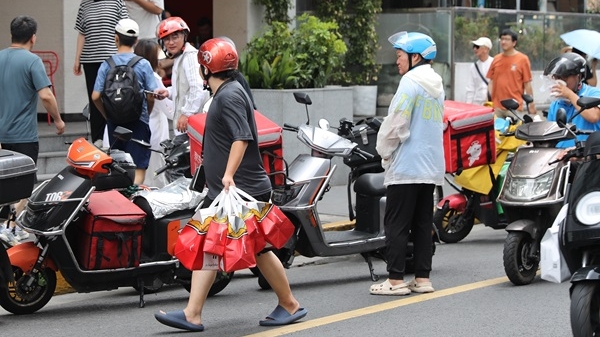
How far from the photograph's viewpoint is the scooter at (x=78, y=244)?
8211 mm

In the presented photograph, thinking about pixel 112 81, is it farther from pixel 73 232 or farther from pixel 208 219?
pixel 208 219

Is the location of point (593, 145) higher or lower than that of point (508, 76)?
lower

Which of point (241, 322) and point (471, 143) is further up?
point (471, 143)

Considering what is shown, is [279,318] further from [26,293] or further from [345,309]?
[26,293]

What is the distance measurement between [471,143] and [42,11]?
7.14 meters

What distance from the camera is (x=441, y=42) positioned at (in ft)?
60.0

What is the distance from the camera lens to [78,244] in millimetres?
8461

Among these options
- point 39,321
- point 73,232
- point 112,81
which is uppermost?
point 112,81

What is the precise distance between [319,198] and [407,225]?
0.79 m

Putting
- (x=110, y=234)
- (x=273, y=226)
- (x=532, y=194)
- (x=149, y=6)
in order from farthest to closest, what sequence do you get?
(x=149, y=6) < (x=532, y=194) < (x=110, y=234) < (x=273, y=226)

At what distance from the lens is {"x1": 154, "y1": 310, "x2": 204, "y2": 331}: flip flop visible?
24.9ft

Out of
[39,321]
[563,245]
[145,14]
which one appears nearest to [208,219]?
[39,321]

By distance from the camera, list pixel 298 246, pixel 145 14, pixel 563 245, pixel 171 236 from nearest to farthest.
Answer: pixel 563 245 → pixel 171 236 → pixel 298 246 → pixel 145 14

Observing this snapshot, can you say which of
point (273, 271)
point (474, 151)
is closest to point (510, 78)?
point (474, 151)
